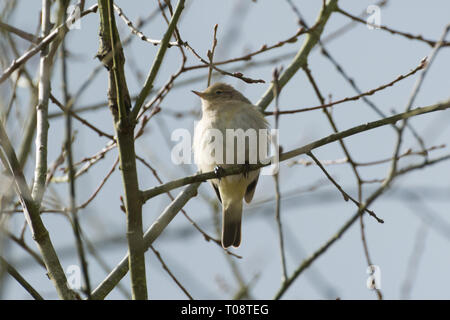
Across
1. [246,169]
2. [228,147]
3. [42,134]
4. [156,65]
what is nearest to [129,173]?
[156,65]

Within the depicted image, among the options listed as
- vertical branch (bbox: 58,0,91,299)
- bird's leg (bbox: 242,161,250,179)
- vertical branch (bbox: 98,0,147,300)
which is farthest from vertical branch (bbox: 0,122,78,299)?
bird's leg (bbox: 242,161,250,179)

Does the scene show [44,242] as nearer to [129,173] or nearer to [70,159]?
[129,173]

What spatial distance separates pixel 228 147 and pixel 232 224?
118cm

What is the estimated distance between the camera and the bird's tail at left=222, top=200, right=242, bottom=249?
646cm

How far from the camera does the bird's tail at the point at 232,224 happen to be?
6465mm

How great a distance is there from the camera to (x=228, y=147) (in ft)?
18.5

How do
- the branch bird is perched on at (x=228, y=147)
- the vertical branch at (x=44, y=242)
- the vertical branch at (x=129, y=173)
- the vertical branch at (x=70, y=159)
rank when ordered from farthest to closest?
the branch bird is perched on at (x=228, y=147) < the vertical branch at (x=44, y=242) < the vertical branch at (x=129, y=173) < the vertical branch at (x=70, y=159)

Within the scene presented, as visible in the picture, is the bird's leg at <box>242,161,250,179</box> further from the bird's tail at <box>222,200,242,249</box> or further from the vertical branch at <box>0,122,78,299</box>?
the vertical branch at <box>0,122,78,299</box>

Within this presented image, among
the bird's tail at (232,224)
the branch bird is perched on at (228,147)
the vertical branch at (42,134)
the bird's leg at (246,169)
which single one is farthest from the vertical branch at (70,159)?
the bird's tail at (232,224)

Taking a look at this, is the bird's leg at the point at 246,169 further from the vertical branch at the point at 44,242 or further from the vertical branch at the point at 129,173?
the vertical branch at the point at 44,242
